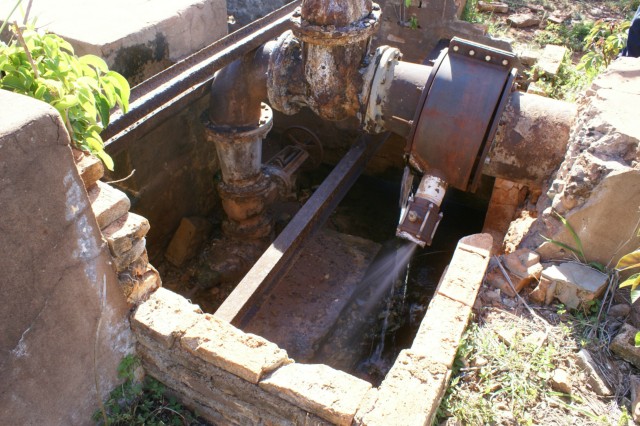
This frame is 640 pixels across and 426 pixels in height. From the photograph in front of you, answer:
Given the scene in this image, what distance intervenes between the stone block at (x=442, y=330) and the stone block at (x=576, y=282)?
469 mm

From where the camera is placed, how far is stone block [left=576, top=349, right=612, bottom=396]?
7.17ft

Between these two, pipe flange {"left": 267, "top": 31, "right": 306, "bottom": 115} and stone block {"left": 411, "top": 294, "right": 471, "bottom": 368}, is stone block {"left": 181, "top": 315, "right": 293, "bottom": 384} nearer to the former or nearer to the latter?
stone block {"left": 411, "top": 294, "right": 471, "bottom": 368}

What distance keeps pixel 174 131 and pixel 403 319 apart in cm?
265

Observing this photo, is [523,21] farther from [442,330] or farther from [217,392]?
[217,392]

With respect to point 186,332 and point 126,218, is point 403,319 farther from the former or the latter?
point 126,218

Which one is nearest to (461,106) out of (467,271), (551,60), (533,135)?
(533,135)

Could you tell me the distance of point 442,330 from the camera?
2.31 metres

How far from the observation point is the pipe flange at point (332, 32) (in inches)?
120

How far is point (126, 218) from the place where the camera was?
→ 2.16 metres

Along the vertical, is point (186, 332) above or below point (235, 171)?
above

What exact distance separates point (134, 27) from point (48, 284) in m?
2.67

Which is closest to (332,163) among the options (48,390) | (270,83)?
(270,83)

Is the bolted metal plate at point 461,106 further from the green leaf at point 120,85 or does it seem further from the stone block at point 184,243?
the stone block at point 184,243

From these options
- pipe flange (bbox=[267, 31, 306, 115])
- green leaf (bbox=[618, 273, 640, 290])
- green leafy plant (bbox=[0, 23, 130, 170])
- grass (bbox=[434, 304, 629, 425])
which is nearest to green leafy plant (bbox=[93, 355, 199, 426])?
green leafy plant (bbox=[0, 23, 130, 170])
